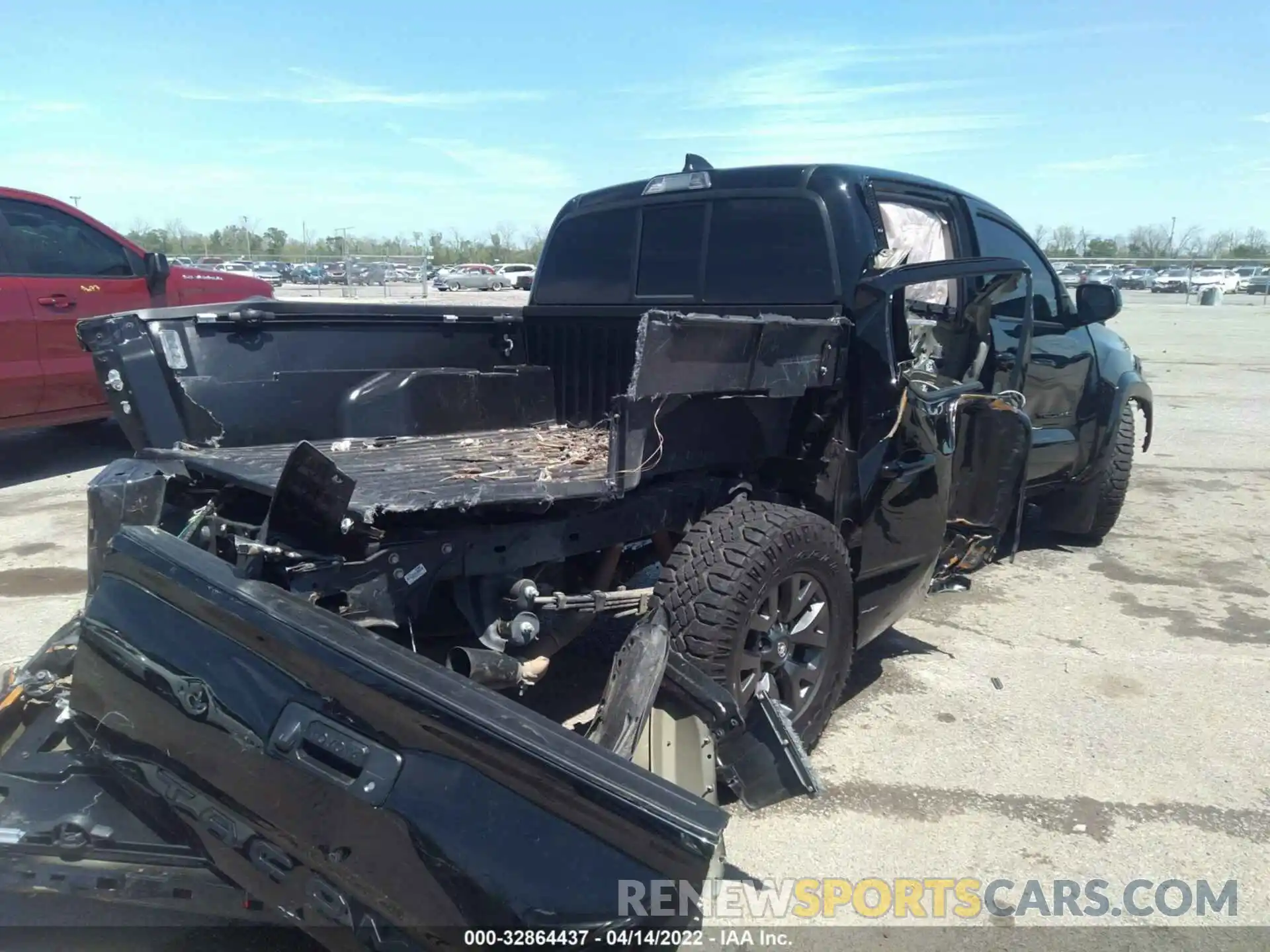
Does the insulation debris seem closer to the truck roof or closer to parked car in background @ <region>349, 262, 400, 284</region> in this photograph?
the truck roof

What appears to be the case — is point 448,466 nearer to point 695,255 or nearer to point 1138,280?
point 695,255

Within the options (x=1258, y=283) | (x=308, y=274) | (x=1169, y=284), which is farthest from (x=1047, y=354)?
(x=1169, y=284)

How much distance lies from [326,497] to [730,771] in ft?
4.50

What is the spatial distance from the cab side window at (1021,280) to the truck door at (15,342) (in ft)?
22.5

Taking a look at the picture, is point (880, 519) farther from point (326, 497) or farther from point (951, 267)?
point (326, 497)

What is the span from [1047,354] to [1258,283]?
4633 cm

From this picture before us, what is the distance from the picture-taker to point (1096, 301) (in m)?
5.26

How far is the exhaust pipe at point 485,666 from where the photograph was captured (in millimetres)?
2648

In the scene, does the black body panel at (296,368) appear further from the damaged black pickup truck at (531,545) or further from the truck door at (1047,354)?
the truck door at (1047,354)

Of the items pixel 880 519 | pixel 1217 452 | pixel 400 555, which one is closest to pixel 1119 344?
pixel 880 519

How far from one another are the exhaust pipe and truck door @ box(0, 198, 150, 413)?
6422 millimetres

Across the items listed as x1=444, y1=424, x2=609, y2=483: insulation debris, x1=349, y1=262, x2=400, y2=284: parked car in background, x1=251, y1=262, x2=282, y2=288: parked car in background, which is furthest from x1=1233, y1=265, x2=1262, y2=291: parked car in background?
x1=444, y1=424, x2=609, y2=483: insulation debris

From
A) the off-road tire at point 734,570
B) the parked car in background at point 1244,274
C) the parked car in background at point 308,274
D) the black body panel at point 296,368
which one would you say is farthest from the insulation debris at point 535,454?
the parked car in background at point 1244,274

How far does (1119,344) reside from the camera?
6.13m
